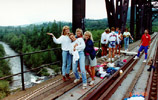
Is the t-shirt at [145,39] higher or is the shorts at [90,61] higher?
the t-shirt at [145,39]

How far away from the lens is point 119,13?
9719 mm

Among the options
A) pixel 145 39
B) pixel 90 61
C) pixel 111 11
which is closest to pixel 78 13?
pixel 90 61

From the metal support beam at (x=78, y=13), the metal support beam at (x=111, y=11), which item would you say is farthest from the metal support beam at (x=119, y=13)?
the metal support beam at (x=78, y=13)

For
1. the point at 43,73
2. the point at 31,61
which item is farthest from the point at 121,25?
the point at 31,61

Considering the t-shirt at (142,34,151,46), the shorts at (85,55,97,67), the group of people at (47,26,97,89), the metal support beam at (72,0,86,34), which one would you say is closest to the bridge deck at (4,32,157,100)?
the group of people at (47,26,97,89)

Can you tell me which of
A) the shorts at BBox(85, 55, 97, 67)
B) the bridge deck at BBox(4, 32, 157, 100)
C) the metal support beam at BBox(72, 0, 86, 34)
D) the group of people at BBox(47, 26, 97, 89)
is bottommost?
the bridge deck at BBox(4, 32, 157, 100)

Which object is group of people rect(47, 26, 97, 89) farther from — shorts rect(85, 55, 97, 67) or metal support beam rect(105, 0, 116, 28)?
metal support beam rect(105, 0, 116, 28)

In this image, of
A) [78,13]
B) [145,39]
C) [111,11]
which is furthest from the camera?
[111,11]

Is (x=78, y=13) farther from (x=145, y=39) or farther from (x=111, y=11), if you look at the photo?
(x=145, y=39)

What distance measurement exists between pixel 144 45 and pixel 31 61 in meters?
52.8

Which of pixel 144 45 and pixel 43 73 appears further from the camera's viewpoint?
pixel 43 73

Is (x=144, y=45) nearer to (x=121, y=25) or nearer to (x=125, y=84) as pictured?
(x=121, y=25)

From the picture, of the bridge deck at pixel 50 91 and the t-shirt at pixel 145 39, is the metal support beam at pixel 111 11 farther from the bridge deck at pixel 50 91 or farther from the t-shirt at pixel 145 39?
the bridge deck at pixel 50 91

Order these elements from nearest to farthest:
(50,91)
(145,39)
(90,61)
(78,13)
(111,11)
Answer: (50,91) → (90,61) → (78,13) → (145,39) → (111,11)
